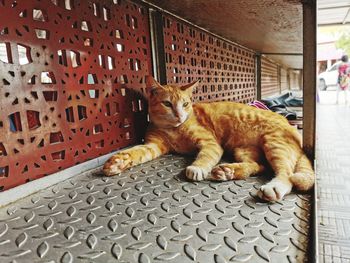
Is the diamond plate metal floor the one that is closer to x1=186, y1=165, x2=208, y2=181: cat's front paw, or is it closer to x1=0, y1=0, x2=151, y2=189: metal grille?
x1=186, y1=165, x2=208, y2=181: cat's front paw

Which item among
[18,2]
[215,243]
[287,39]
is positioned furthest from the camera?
[287,39]

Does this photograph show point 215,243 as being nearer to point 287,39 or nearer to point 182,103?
point 182,103

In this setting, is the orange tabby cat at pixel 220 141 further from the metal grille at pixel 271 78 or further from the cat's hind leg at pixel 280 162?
the metal grille at pixel 271 78

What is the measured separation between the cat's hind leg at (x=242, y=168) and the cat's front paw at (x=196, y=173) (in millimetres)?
54

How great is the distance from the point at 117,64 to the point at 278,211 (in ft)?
5.11

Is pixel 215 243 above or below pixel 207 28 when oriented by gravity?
below

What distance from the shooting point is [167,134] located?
227 centimetres

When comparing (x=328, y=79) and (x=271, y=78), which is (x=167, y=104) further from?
(x=328, y=79)

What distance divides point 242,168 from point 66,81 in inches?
49.1

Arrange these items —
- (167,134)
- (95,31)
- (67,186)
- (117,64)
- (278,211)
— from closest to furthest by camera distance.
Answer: (278,211)
(67,186)
(95,31)
(117,64)
(167,134)

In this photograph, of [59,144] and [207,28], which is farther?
[207,28]

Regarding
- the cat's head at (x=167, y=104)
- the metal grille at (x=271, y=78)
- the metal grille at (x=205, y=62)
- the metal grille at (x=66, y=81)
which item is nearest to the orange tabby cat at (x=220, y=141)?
the cat's head at (x=167, y=104)

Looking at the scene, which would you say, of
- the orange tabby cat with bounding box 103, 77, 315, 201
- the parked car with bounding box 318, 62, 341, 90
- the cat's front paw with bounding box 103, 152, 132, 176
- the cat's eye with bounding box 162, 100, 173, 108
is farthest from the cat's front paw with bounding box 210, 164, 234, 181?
the parked car with bounding box 318, 62, 341, 90

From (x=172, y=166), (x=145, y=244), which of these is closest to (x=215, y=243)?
(x=145, y=244)
